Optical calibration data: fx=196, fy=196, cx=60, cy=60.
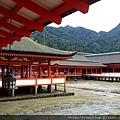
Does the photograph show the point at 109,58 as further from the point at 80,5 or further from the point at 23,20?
the point at 80,5

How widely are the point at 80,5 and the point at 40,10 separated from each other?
0.93m

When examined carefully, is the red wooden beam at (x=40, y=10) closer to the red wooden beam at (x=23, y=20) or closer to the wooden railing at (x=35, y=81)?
the red wooden beam at (x=23, y=20)

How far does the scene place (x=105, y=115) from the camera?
8.24 metres

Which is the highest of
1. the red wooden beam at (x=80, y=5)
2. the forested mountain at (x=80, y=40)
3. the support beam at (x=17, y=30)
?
the forested mountain at (x=80, y=40)

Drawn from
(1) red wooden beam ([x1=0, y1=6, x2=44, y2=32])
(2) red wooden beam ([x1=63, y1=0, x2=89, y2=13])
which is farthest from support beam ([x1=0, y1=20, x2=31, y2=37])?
(2) red wooden beam ([x1=63, y1=0, x2=89, y2=13])

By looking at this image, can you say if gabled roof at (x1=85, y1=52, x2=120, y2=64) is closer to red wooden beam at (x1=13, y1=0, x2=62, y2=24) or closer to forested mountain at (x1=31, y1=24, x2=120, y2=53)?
forested mountain at (x1=31, y1=24, x2=120, y2=53)

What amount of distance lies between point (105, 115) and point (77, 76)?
81.2 ft

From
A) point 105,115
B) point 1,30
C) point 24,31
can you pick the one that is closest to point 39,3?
point 24,31

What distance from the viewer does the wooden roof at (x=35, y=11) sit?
3047mm

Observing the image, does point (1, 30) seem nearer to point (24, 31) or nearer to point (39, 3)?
point (24, 31)

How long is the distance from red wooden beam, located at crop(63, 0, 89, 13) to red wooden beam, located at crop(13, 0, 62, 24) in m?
0.83

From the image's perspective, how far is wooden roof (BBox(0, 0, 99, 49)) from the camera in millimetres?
3047

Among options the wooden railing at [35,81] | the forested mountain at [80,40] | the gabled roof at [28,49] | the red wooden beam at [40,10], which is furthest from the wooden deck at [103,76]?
the forested mountain at [80,40]

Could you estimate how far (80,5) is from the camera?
2.97 metres
